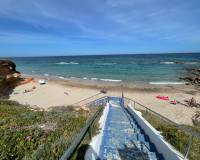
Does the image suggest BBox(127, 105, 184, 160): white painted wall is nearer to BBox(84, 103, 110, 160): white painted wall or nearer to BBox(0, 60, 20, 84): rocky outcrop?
BBox(84, 103, 110, 160): white painted wall

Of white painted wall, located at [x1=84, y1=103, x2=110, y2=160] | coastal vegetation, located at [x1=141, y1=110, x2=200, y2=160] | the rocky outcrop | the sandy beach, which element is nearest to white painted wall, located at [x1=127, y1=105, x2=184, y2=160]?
coastal vegetation, located at [x1=141, y1=110, x2=200, y2=160]

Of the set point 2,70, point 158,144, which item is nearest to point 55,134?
point 158,144

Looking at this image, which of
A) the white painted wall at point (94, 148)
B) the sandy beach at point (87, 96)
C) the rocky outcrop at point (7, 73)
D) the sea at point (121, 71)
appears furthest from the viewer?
the sea at point (121, 71)

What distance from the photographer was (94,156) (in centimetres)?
386

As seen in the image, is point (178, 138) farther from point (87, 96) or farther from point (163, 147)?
point (87, 96)

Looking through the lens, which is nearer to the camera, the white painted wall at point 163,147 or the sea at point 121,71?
the white painted wall at point 163,147

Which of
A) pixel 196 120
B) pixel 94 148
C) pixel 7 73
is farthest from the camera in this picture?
pixel 7 73

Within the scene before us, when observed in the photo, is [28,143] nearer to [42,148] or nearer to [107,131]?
[42,148]

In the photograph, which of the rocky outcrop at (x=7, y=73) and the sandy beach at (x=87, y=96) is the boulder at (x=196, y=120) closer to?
the sandy beach at (x=87, y=96)

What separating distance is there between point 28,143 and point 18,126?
1500 millimetres

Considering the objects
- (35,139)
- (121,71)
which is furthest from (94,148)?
(121,71)

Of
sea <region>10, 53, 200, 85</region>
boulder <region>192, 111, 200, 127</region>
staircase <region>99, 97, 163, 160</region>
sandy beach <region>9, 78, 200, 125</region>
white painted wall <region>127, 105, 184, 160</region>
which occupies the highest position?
white painted wall <region>127, 105, 184, 160</region>

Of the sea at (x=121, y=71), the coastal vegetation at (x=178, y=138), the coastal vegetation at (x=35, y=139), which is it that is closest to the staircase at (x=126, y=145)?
the coastal vegetation at (x=178, y=138)

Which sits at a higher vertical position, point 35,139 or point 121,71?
point 35,139
